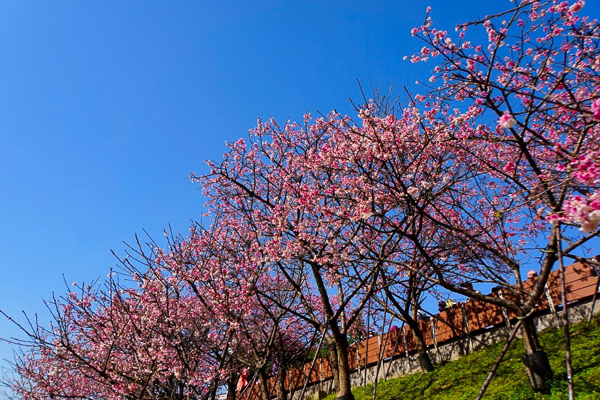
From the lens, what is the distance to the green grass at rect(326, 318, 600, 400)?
8.16 meters

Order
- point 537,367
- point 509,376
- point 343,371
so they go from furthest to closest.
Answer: point 343,371, point 509,376, point 537,367

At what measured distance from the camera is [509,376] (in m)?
10.2

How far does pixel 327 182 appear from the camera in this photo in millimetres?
10898

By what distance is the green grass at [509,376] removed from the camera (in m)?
8.16

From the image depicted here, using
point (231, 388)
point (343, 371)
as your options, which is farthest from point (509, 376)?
point (231, 388)

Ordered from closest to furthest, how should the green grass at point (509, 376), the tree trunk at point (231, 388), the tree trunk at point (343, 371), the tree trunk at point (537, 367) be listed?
1. the green grass at point (509, 376)
2. the tree trunk at point (537, 367)
3. the tree trunk at point (343, 371)
4. the tree trunk at point (231, 388)

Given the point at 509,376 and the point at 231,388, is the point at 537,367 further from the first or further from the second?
the point at 231,388

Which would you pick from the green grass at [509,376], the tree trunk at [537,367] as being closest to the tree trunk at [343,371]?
the green grass at [509,376]

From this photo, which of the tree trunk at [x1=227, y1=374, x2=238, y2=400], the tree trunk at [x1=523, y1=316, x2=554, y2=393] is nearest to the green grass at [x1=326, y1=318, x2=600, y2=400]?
the tree trunk at [x1=523, y1=316, x2=554, y2=393]

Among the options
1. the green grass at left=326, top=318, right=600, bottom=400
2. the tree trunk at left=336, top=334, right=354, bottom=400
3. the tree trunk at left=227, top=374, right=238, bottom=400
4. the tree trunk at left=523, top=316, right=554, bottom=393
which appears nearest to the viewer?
the green grass at left=326, top=318, right=600, bottom=400

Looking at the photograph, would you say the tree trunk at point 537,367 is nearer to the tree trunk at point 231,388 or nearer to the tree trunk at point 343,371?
the tree trunk at point 343,371

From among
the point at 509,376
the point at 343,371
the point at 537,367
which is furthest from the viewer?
the point at 343,371

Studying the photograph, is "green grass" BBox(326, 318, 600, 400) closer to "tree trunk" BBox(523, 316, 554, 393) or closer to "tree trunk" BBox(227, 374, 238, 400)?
"tree trunk" BBox(523, 316, 554, 393)

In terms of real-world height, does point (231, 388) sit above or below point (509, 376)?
above
